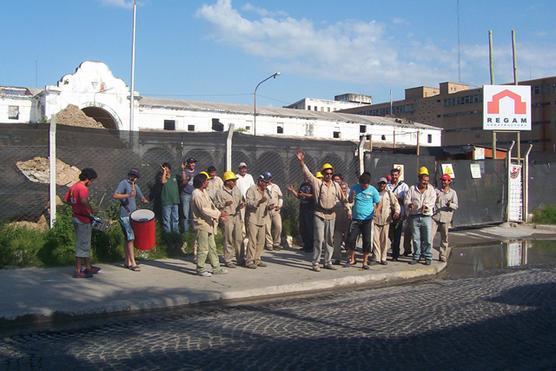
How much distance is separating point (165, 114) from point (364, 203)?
4974 centimetres

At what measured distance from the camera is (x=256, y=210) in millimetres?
10781

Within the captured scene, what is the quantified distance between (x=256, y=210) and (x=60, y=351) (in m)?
5.30

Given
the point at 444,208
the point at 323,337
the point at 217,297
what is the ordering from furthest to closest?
1. the point at 444,208
2. the point at 217,297
3. the point at 323,337

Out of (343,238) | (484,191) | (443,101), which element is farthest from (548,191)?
(443,101)

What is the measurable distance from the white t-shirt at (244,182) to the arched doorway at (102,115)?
123 feet

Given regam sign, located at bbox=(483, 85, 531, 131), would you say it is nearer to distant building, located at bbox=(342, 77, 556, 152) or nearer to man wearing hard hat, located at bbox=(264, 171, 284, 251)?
man wearing hard hat, located at bbox=(264, 171, 284, 251)

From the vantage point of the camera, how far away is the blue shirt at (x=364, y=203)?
10930mm

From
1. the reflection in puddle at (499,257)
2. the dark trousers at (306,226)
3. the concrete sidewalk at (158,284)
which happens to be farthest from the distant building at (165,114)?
the concrete sidewalk at (158,284)

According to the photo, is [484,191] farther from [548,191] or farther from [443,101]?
[443,101]

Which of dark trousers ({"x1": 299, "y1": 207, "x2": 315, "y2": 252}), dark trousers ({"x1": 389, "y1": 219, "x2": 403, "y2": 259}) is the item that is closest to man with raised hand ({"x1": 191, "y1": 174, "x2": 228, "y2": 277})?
dark trousers ({"x1": 299, "y1": 207, "x2": 315, "y2": 252})

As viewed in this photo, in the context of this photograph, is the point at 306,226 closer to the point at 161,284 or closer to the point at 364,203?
the point at 364,203

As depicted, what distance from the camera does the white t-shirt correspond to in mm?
12008

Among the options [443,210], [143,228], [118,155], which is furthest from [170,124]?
[143,228]

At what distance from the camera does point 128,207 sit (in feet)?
33.2
